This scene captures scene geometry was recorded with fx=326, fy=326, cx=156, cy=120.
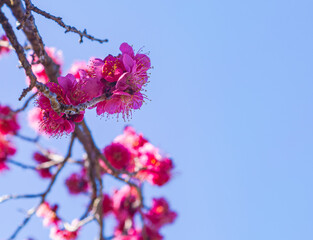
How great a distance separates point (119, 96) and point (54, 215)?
2.45 meters

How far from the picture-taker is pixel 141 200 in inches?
133

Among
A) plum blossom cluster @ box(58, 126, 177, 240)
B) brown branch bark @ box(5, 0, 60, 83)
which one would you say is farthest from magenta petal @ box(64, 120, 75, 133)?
plum blossom cluster @ box(58, 126, 177, 240)

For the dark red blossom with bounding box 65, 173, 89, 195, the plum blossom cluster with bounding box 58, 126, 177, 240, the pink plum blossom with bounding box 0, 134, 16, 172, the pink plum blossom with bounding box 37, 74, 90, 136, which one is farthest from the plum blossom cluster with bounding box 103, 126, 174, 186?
the pink plum blossom with bounding box 37, 74, 90, 136

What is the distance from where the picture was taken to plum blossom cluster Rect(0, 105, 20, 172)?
395 cm

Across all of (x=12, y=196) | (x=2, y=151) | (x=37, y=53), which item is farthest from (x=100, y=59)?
(x=2, y=151)

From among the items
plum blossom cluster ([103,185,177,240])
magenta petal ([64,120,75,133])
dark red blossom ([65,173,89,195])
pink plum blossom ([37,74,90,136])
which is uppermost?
dark red blossom ([65,173,89,195])

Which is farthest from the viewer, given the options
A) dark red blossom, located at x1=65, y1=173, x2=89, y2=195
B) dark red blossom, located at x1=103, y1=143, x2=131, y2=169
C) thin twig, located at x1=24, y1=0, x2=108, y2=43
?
dark red blossom, located at x1=65, y1=173, x2=89, y2=195

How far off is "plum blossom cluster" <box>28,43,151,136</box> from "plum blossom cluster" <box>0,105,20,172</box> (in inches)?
103

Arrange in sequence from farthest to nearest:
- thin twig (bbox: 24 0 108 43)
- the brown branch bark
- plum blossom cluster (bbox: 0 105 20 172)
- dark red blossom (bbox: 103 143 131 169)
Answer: plum blossom cluster (bbox: 0 105 20 172)
dark red blossom (bbox: 103 143 131 169)
the brown branch bark
thin twig (bbox: 24 0 108 43)

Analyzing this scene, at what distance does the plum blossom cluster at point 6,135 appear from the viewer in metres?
3.95

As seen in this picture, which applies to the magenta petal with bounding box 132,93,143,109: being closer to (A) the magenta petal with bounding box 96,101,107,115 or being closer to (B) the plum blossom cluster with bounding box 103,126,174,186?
(A) the magenta petal with bounding box 96,101,107,115

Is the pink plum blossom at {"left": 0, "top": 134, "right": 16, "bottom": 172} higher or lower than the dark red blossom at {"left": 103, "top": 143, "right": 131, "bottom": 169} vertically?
higher

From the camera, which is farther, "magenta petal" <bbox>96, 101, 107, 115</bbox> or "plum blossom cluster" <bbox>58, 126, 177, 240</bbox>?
"plum blossom cluster" <bbox>58, 126, 177, 240</bbox>

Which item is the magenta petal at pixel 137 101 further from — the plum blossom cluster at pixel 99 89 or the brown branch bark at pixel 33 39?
the brown branch bark at pixel 33 39
